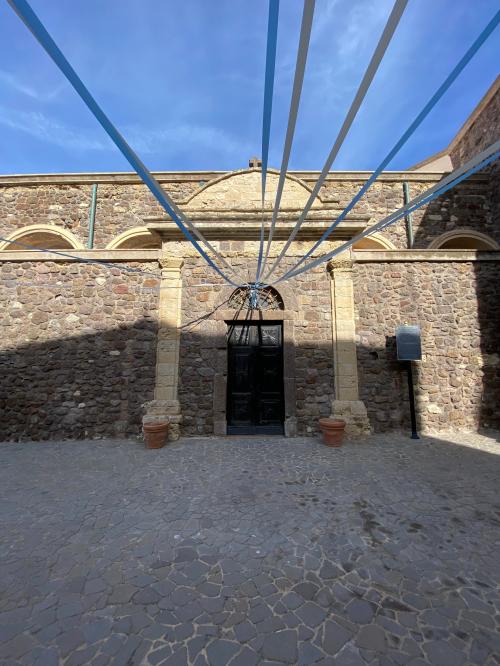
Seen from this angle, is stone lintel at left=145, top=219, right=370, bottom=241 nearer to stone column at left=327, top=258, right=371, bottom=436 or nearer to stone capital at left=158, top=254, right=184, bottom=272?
stone capital at left=158, top=254, right=184, bottom=272

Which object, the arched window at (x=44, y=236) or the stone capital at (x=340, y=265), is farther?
the arched window at (x=44, y=236)

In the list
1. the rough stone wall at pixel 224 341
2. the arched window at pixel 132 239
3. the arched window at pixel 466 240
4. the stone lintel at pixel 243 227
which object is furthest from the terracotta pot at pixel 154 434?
the arched window at pixel 466 240

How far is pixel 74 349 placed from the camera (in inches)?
227

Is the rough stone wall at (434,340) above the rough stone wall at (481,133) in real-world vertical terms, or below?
below

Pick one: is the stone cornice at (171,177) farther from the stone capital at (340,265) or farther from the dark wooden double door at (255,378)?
the dark wooden double door at (255,378)

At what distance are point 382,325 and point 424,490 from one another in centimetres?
349

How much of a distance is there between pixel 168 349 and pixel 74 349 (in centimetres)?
197

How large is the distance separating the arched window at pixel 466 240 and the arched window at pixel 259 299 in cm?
587

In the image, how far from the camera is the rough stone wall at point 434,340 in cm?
575

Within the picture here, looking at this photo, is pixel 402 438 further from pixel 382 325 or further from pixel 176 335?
pixel 176 335

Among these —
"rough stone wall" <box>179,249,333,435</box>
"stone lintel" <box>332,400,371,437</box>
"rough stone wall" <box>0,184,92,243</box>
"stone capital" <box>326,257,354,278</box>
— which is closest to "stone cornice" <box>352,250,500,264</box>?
"stone capital" <box>326,257,354,278</box>

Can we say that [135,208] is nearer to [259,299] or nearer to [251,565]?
[259,299]

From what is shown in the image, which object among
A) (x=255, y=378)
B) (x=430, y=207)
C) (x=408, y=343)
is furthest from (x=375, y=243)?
(x=255, y=378)

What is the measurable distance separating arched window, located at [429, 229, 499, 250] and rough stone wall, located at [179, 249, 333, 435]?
5.17m
